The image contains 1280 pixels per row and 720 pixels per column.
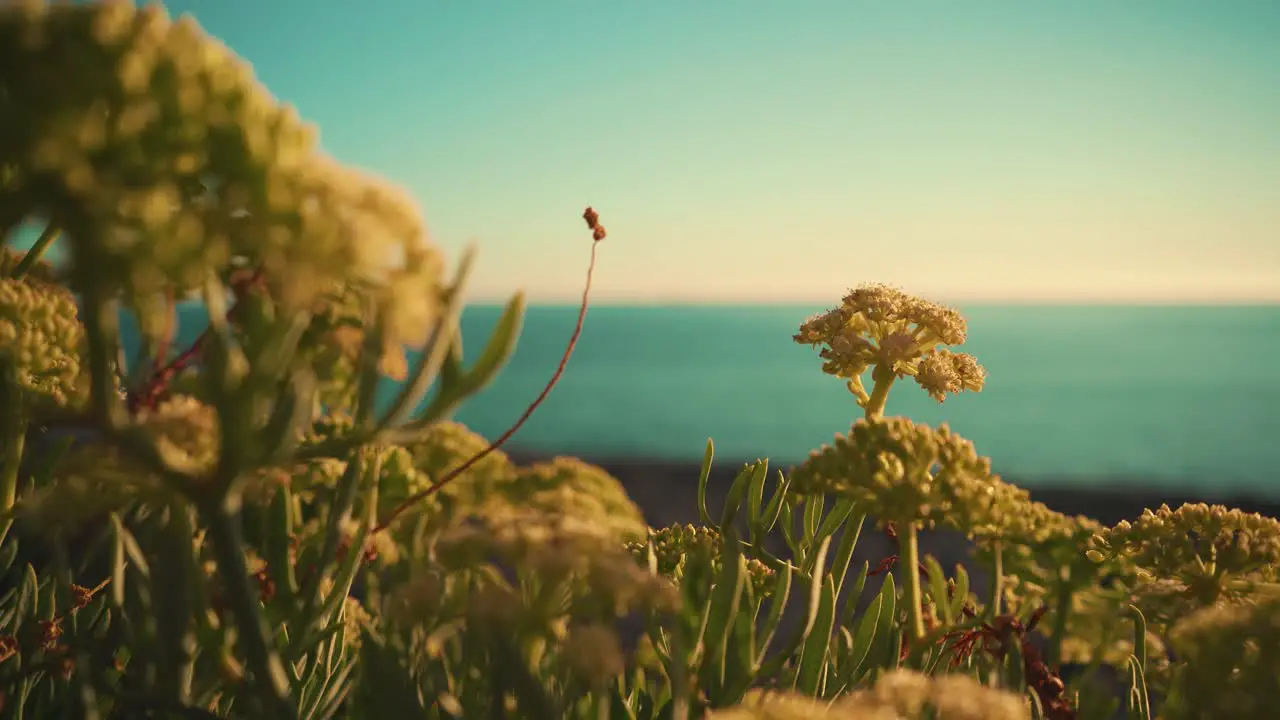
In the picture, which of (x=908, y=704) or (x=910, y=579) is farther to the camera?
(x=910, y=579)

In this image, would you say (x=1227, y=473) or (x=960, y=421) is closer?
(x=1227, y=473)

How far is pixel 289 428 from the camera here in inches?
46.9

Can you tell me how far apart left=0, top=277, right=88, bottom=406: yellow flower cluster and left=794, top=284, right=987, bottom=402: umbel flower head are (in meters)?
2.40

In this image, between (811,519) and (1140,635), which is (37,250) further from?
(1140,635)

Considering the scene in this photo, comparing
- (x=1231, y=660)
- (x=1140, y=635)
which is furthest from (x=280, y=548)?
(x=1140, y=635)

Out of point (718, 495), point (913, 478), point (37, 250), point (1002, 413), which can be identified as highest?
point (37, 250)

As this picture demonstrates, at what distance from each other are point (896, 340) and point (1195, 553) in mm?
1064

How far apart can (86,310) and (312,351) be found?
577 millimetres

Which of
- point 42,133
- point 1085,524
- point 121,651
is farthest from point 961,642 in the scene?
point 121,651

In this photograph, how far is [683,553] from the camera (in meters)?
2.33

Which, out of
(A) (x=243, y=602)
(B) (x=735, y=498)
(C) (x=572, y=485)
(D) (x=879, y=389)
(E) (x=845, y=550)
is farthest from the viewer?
(C) (x=572, y=485)

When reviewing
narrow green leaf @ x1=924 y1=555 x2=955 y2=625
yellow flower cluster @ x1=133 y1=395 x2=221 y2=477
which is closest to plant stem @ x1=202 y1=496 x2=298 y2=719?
yellow flower cluster @ x1=133 y1=395 x2=221 y2=477

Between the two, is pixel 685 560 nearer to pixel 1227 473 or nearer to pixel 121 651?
pixel 121 651

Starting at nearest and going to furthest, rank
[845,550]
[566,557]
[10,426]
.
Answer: [566,557]
[10,426]
[845,550]
